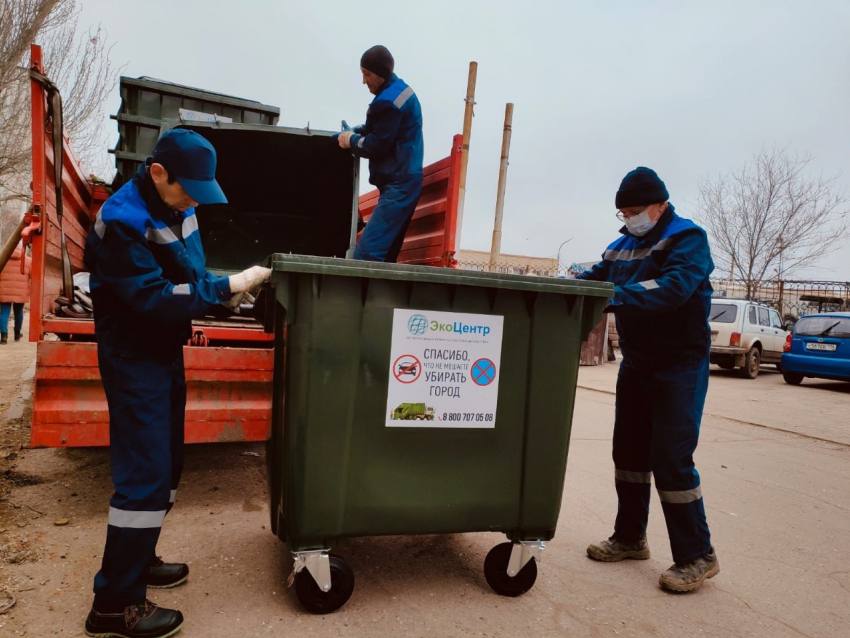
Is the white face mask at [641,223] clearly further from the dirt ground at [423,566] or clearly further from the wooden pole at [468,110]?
the wooden pole at [468,110]

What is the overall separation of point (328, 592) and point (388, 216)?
2.33 meters

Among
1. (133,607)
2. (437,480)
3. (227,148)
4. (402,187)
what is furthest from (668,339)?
(227,148)

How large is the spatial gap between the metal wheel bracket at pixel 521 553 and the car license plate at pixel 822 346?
1048 cm

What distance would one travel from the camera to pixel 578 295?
8.09ft

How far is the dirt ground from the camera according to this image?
7.54 ft

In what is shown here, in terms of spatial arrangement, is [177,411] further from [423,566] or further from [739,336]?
[739,336]

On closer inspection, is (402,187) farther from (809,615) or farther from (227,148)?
(809,615)

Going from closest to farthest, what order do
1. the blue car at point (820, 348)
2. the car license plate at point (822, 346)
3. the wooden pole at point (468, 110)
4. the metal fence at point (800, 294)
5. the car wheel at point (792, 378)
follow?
the wooden pole at point (468, 110) → the blue car at point (820, 348) → the car license plate at point (822, 346) → the car wheel at point (792, 378) → the metal fence at point (800, 294)

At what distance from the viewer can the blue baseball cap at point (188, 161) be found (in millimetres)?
2072

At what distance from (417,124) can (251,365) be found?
1.83m

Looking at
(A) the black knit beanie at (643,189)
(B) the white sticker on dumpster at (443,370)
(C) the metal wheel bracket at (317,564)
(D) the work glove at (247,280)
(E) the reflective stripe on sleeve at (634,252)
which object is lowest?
(C) the metal wheel bracket at (317,564)

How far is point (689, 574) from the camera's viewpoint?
8.81 ft

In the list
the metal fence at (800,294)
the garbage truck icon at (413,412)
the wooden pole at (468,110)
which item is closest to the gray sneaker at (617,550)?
the garbage truck icon at (413,412)

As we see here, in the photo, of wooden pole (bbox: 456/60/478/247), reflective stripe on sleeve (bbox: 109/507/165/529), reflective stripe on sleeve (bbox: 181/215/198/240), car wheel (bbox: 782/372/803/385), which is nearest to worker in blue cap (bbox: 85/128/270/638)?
reflective stripe on sleeve (bbox: 109/507/165/529)
